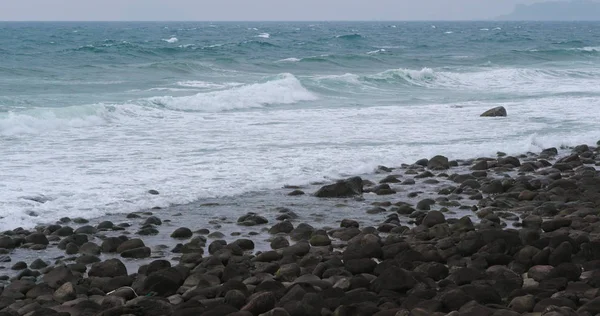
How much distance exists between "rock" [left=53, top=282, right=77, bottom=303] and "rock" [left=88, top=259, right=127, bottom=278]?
537 millimetres

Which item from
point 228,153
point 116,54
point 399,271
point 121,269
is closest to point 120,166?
point 228,153

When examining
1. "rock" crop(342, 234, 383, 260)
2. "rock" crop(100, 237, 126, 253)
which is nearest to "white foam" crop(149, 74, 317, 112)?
"rock" crop(100, 237, 126, 253)

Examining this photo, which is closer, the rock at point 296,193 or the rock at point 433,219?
the rock at point 433,219

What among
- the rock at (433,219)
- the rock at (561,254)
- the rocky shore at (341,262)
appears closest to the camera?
the rocky shore at (341,262)

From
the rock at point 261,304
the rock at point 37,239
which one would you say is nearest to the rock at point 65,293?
the rock at point 261,304

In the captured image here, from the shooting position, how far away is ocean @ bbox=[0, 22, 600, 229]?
1238 centimetres

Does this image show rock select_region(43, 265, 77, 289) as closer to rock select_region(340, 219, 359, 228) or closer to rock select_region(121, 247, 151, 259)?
rock select_region(121, 247, 151, 259)

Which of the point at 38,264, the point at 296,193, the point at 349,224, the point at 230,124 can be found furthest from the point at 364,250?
the point at 230,124

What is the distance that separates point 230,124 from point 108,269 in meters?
11.7

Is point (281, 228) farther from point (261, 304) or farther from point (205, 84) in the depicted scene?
point (205, 84)

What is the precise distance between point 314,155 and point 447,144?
3.12 meters

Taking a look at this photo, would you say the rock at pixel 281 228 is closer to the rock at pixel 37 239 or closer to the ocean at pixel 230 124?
the ocean at pixel 230 124

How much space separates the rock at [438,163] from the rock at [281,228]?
497 centimetres

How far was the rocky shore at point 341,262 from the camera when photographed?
6.66 meters
